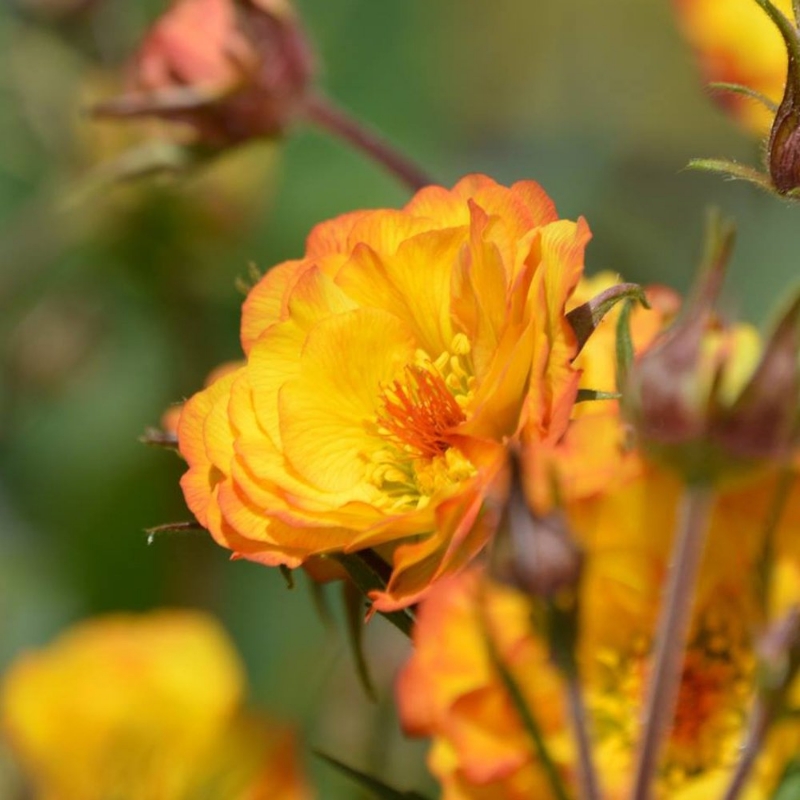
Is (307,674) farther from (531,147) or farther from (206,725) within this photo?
(531,147)

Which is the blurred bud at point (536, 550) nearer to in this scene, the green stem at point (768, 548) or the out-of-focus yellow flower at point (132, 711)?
the green stem at point (768, 548)

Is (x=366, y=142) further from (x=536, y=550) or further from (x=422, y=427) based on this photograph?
(x=536, y=550)

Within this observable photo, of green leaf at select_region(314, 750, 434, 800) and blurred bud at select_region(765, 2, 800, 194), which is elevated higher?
blurred bud at select_region(765, 2, 800, 194)

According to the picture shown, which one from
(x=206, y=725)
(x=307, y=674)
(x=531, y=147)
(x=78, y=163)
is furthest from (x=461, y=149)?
(x=206, y=725)

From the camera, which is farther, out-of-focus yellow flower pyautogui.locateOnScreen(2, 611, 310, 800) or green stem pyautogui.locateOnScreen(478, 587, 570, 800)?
out-of-focus yellow flower pyautogui.locateOnScreen(2, 611, 310, 800)

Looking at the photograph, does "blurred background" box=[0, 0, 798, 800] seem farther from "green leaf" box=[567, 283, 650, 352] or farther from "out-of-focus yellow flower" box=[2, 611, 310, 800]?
"green leaf" box=[567, 283, 650, 352]

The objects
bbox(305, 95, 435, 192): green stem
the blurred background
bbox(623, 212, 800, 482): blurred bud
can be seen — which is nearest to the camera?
bbox(623, 212, 800, 482): blurred bud

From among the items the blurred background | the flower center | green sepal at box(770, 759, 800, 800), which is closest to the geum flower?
the flower center
